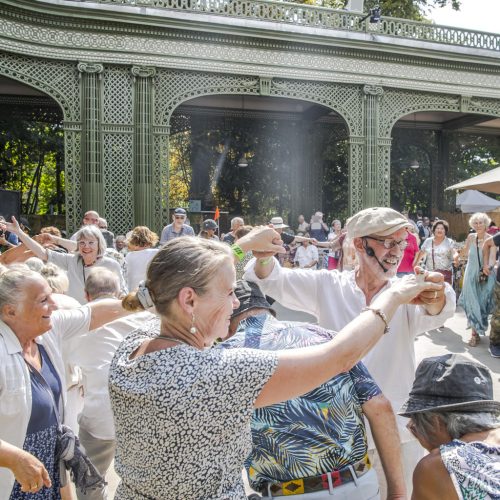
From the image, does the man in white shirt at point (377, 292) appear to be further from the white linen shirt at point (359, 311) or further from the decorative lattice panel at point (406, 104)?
the decorative lattice panel at point (406, 104)

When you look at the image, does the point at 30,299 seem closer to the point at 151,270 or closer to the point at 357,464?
the point at 151,270

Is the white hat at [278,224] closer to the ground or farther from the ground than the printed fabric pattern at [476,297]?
farther from the ground

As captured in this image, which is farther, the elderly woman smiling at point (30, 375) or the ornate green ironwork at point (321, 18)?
the ornate green ironwork at point (321, 18)

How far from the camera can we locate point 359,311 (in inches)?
110

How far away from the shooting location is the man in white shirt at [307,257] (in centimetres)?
1325

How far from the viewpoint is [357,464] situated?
6.15ft

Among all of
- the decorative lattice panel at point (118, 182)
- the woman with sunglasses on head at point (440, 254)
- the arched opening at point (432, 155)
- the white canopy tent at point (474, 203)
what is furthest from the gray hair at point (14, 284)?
the arched opening at point (432, 155)

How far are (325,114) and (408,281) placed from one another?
17457 millimetres

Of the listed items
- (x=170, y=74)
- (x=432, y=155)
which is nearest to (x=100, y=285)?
(x=170, y=74)

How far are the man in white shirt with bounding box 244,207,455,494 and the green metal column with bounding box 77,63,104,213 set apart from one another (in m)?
10.8

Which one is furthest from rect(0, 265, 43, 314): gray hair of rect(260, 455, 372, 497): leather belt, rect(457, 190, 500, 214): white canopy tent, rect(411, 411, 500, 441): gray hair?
rect(457, 190, 500, 214): white canopy tent

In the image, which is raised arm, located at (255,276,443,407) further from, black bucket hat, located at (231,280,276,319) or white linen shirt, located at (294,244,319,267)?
white linen shirt, located at (294,244,319,267)

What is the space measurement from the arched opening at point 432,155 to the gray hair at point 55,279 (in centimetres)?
1852

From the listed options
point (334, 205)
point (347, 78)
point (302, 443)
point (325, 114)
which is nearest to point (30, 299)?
point (302, 443)
